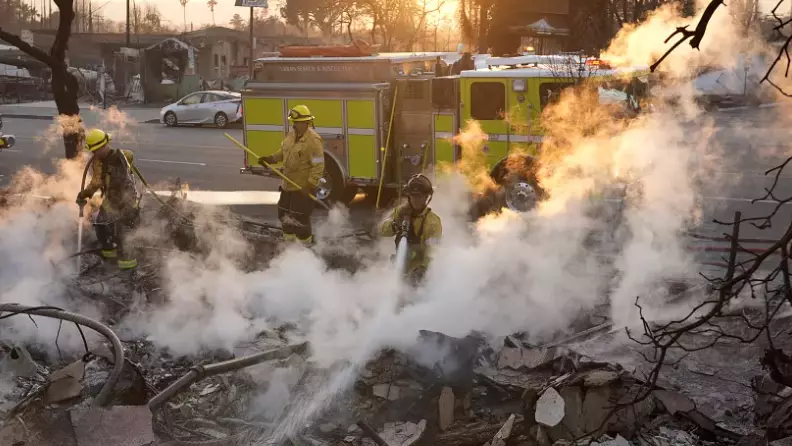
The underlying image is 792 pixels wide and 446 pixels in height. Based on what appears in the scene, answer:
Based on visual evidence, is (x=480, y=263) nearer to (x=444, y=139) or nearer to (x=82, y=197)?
(x=82, y=197)

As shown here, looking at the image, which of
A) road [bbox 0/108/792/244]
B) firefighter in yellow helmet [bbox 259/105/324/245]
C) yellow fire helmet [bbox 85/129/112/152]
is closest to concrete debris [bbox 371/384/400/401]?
firefighter in yellow helmet [bbox 259/105/324/245]

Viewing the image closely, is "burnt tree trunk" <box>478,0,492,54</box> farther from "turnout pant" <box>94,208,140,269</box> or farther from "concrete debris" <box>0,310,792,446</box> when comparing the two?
"concrete debris" <box>0,310,792,446</box>

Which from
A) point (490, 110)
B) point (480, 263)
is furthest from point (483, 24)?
point (480, 263)

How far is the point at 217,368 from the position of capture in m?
5.07

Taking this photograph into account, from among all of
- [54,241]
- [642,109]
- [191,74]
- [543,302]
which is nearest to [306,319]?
[543,302]

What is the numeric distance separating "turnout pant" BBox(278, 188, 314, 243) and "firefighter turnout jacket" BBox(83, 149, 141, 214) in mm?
1724

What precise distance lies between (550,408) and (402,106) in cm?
785

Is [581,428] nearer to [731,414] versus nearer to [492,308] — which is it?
[731,414]

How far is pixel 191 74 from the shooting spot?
3612cm

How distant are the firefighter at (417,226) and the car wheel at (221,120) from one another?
20667 millimetres

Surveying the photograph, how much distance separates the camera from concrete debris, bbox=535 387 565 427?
443 centimetres

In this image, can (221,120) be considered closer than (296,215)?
No

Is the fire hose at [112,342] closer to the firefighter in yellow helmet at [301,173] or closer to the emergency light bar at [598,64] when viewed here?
the firefighter in yellow helmet at [301,173]

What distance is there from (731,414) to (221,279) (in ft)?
14.9
